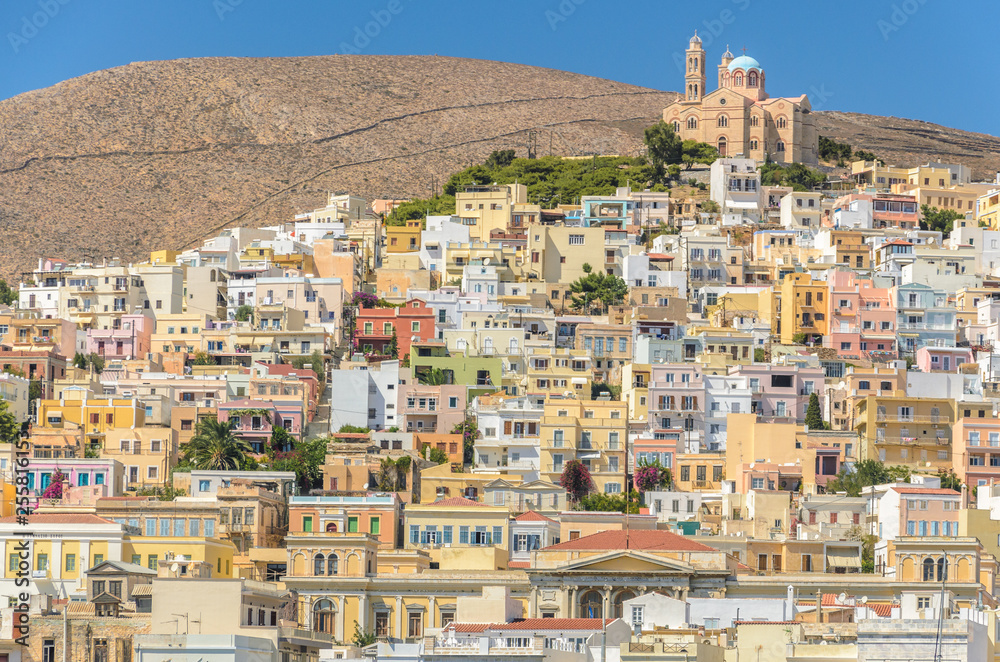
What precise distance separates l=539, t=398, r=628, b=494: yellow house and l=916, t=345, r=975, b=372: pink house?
66.9 ft

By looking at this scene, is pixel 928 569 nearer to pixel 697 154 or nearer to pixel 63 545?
pixel 63 545

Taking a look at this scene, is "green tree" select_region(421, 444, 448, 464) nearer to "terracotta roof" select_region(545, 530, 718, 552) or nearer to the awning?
"terracotta roof" select_region(545, 530, 718, 552)

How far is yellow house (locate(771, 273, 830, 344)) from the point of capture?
111 metres

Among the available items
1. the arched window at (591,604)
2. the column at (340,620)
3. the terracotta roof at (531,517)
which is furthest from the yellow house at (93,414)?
the arched window at (591,604)

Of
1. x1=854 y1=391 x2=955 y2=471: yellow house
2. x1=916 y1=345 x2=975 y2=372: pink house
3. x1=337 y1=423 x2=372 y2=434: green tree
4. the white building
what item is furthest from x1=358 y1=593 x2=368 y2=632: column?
the white building

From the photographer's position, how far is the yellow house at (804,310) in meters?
111

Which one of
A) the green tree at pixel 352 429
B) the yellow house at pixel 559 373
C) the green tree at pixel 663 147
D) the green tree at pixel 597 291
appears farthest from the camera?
the green tree at pixel 663 147

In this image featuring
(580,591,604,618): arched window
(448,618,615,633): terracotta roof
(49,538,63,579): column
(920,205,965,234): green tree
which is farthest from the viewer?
(920,205,965,234): green tree

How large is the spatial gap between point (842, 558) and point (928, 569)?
5.87 m

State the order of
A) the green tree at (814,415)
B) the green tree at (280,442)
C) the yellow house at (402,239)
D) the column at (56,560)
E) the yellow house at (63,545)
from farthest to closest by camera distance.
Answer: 1. the yellow house at (402,239)
2. the green tree at (814,415)
3. the green tree at (280,442)
4. the column at (56,560)
5. the yellow house at (63,545)

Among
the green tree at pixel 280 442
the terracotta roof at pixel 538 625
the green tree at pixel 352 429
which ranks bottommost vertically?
the terracotta roof at pixel 538 625

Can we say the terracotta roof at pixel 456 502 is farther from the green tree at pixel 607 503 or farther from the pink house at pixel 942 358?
the pink house at pixel 942 358

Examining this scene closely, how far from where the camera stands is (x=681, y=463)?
91438 millimetres

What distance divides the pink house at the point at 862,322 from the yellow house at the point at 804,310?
56 cm
